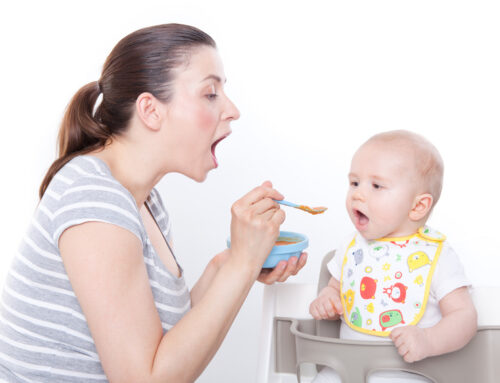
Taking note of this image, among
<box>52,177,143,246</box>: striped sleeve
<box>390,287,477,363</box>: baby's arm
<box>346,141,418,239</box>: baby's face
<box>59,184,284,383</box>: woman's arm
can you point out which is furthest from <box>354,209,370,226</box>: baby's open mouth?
<box>52,177,143,246</box>: striped sleeve

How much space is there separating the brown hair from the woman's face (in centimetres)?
2

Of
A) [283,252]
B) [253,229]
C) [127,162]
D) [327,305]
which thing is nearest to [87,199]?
[127,162]

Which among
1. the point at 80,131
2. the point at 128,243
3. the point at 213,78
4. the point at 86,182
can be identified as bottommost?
the point at 128,243

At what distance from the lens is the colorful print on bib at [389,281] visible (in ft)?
4.23

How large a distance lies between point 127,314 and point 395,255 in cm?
57

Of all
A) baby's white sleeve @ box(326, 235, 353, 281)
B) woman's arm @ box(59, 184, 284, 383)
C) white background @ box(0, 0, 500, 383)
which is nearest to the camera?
woman's arm @ box(59, 184, 284, 383)

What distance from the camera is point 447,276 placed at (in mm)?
1279

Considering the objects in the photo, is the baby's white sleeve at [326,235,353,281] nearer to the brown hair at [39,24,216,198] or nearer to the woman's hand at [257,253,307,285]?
the woman's hand at [257,253,307,285]

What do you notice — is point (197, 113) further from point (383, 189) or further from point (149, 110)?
point (383, 189)

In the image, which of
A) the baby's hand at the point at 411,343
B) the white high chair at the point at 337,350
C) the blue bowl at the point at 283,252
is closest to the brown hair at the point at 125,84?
the blue bowl at the point at 283,252

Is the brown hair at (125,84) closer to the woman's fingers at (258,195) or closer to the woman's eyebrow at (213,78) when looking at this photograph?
the woman's eyebrow at (213,78)

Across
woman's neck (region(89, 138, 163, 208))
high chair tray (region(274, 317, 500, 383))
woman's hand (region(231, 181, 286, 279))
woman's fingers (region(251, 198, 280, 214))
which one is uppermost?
woman's neck (region(89, 138, 163, 208))

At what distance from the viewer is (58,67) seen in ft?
7.14

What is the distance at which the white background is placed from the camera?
6.72 ft
